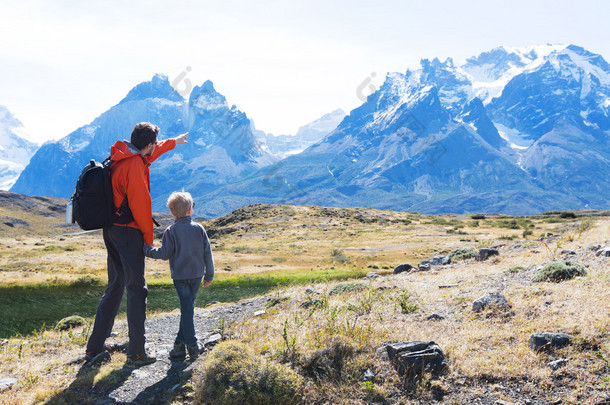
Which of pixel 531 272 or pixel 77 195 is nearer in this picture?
pixel 77 195

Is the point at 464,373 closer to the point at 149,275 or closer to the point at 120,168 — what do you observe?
the point at 120,168

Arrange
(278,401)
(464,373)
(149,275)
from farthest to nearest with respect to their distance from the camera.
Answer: (149,275)
(464,373)
(278,401)

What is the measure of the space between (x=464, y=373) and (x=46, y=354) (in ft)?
29.8

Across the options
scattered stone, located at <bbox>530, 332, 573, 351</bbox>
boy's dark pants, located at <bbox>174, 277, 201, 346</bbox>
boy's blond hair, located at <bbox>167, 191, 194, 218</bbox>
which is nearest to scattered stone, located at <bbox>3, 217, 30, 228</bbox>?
boy's dark pants, located at <bbox>174, 277, 201, 346</bbox>

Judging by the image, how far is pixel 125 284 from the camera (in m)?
8.41

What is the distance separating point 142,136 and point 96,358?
15.2 feet

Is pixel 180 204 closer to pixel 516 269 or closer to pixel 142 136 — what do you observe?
pixel 142 136

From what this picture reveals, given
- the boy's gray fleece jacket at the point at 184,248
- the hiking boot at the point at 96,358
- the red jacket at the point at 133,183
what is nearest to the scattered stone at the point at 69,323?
the hiking boot at the point at 96,358

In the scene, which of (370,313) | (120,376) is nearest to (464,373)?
(370,313)

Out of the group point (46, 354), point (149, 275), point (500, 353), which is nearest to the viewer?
point (500, 353)

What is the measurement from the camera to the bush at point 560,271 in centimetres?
1255

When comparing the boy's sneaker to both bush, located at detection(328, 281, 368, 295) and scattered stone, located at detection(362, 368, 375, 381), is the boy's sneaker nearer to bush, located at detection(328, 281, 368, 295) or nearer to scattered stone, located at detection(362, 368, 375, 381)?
scattered stone, located at detection(362, 368, 375, 381)

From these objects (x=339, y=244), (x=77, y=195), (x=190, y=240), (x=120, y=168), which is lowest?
(x=339, y=244)

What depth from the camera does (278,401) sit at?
263 inches
